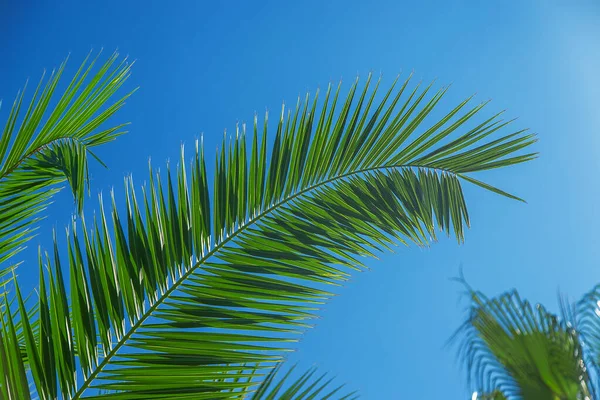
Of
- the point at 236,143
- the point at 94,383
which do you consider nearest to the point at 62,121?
the point at 236,143

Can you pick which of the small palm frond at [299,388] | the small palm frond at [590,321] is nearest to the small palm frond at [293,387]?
the small palm frond at [299,388]

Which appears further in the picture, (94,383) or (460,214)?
(460,214)

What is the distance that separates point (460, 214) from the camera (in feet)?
5.73

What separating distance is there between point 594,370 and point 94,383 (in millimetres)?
1033

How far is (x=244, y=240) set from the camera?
1407 millimetres

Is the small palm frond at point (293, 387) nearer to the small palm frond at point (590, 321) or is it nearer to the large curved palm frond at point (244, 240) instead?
the large curved palm frond at point (244, 240)

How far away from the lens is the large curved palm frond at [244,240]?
1.08 metres

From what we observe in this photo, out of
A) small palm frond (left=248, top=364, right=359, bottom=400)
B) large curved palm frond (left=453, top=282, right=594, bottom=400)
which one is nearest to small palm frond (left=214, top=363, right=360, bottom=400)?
small palm frond (left=248, top=364, right=359, bottom=400)

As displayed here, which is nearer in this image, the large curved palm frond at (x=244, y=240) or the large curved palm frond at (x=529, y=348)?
the large curved palm frond at (x=529, y=348)

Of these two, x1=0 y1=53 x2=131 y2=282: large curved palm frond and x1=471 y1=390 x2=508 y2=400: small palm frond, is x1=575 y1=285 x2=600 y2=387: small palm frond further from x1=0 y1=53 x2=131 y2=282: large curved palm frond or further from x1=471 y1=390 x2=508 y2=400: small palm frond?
x1=0 y1=53 x2=131 y2=282: large curved palm frond

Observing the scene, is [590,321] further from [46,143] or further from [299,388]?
[46,143]

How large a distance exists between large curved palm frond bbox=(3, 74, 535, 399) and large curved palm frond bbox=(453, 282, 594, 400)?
38 cm

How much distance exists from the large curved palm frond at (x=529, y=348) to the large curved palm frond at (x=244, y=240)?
0.38m

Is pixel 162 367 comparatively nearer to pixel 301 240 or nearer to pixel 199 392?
pixel 199 392
